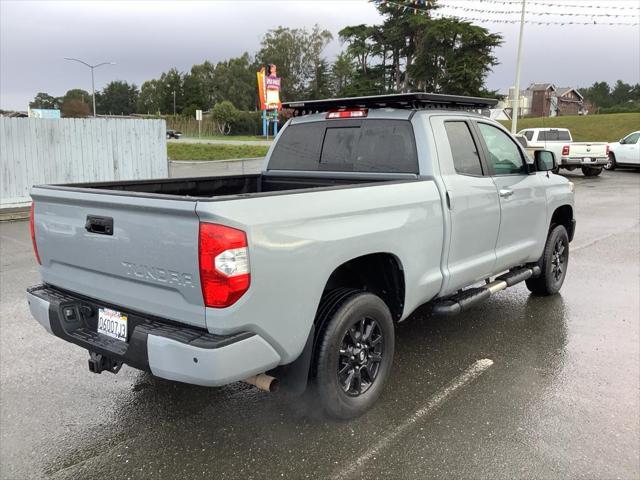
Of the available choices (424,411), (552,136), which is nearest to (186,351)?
(424,411)

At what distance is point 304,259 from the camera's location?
2.83 metres

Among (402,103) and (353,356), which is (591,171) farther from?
(353,356)

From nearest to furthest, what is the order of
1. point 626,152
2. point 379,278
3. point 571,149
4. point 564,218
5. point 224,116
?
point 379,278 < point 564,218 < point 571,149 < point 626,152 < point 224,116

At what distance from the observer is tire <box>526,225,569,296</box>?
568 centimetres

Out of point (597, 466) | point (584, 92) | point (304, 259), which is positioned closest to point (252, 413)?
point (304, 259)

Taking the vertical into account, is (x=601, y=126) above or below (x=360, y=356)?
above

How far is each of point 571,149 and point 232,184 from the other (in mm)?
19838

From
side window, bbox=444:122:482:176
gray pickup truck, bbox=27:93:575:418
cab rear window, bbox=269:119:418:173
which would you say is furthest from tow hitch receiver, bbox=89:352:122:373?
side window, bbox=444:122:482:176

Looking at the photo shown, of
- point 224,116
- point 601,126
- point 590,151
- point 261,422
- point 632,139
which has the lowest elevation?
point 261,422

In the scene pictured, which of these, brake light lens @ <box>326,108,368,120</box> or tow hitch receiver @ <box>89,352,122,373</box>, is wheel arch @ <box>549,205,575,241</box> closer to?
brake light lens @ <box>326,108,368,120</box>

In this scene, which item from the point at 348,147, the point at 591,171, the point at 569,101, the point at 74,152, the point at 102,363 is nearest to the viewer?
the point at 102,363

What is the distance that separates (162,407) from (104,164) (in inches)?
464

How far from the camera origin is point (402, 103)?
13.9 ft

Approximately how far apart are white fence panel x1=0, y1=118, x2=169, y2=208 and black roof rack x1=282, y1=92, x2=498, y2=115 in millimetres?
9298
